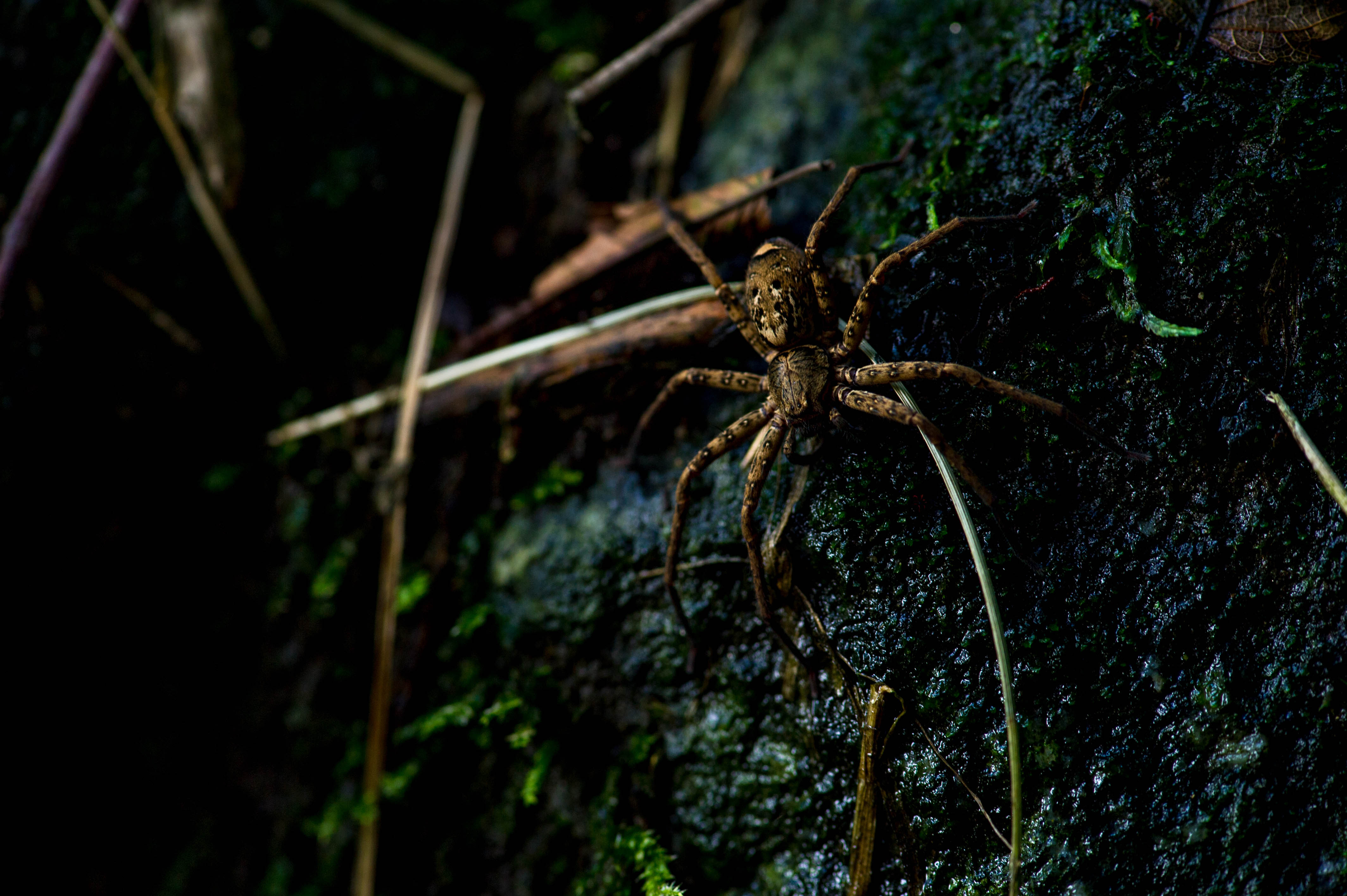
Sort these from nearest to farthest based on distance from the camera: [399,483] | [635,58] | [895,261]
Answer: [895,261]
[635,58]
[399,483]

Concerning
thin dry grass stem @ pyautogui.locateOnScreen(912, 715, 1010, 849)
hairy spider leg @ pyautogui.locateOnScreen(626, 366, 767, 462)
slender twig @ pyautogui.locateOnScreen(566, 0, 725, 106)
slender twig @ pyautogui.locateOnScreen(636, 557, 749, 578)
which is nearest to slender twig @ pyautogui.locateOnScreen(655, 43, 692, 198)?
A: slender twig @ pyautogui.locateOnScreen(566, 0, 725, 106)

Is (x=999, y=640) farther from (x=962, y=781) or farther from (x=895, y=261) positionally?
(x=895, y=261)

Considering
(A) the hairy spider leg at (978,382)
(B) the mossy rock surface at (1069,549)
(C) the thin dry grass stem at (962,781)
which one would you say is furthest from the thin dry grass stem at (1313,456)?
(C) the thin dry grass stem at (962,781)

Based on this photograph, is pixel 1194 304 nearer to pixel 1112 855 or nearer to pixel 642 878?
pixel 1112 855

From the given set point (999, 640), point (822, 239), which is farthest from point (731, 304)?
point (999, 640)

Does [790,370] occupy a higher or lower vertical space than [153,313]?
lower

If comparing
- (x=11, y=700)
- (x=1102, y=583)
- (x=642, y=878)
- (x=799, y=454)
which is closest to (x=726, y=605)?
(x=799, y=454)
